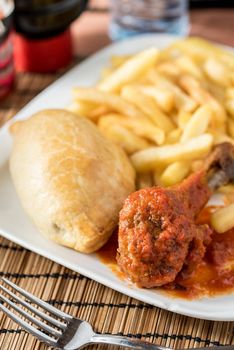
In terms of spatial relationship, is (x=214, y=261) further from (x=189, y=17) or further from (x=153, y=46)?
(x=189, y=17)

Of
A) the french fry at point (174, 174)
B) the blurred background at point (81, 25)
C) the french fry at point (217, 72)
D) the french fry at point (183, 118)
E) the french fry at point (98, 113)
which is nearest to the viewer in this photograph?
the french fry at point (174, 174)

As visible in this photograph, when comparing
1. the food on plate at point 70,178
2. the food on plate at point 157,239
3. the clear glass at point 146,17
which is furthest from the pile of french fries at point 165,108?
the clear glass at point 146,17

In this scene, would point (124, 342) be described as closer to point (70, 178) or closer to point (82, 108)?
point (70, 178)

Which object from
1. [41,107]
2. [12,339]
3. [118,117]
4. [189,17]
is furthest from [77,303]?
[189,17]

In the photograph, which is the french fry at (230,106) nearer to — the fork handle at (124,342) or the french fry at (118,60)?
the french fry at (118,60)

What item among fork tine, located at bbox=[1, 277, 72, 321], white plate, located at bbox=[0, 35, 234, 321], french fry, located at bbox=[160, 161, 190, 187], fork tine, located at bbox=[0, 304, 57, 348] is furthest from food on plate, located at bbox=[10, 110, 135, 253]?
fork tine, located at bbox=[0, 304, 57, 348]

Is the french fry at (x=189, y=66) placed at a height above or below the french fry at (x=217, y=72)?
above

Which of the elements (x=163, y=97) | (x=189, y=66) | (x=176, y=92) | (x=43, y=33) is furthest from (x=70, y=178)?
(x=43, y=33)
